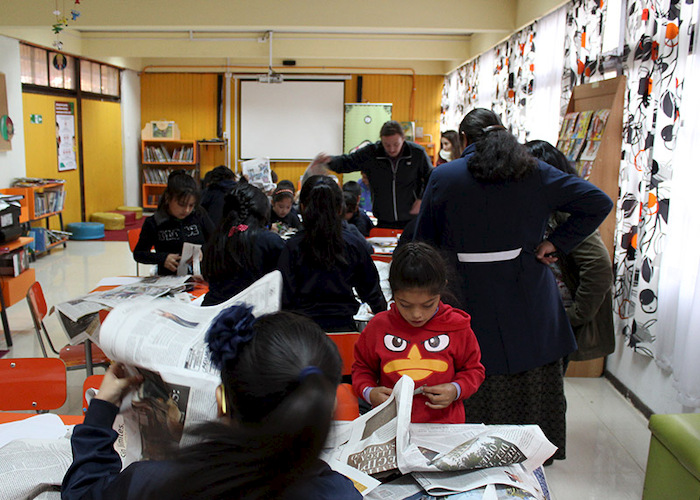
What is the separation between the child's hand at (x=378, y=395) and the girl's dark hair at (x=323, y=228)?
2.82ft

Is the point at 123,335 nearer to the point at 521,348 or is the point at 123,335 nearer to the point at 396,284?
the point at 396,284

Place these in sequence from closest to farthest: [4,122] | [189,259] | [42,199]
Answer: [189,259]
[4,122]
[42,199]

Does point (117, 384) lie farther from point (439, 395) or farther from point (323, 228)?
point (323, 228)

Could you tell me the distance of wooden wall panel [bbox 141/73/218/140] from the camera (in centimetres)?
1155

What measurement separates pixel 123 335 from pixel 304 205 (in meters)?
1.52

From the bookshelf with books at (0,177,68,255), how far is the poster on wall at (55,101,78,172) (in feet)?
2.38

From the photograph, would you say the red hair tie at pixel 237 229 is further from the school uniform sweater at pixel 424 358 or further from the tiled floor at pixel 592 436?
the tiled floor at pixel 592 436

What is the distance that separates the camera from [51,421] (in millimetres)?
1605

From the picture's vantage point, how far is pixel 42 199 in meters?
7.64

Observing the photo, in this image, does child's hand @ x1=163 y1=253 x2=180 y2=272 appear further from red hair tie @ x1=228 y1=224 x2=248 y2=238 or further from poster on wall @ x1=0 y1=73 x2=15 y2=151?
poster on wall @ x1=0 y1=73 x2=15 y2=151

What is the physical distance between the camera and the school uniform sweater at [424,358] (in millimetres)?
1735

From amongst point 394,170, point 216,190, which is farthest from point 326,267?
point 216,190

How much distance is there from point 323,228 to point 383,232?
7.85ft

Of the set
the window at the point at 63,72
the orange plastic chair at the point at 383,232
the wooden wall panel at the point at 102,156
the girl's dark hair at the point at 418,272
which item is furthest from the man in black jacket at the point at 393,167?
the wooden wall panel at the point at 102,156
